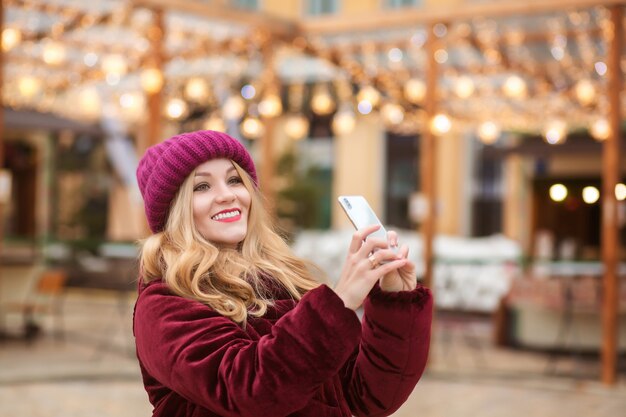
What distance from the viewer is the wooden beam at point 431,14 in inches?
306

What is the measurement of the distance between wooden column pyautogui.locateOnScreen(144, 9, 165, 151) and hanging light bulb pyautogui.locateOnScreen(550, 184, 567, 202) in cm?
867

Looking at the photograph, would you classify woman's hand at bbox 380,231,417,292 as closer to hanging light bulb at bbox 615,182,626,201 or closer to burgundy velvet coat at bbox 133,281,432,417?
burgundy velvet coat at bbox 133,281,432,417

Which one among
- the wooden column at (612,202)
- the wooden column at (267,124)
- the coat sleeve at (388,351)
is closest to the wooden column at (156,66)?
the wooden column at (267,124)

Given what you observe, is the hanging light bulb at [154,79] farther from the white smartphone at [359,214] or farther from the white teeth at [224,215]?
the white smartphone at [359,214]

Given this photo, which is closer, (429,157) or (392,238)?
(392,238)

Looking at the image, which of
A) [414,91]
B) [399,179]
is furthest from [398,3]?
[414,91]

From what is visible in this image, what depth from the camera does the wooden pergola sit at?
25.2 feet

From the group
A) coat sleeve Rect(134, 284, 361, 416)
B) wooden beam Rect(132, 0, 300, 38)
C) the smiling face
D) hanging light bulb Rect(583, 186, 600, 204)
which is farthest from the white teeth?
hanging light bulb Rect(583, 186, 600, 204)

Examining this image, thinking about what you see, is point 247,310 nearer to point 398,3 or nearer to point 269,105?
point 269,105

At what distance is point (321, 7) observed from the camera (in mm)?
20359

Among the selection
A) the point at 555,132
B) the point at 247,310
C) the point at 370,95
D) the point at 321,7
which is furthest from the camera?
the point at 321,7

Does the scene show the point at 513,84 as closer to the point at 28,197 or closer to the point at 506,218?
the point at 506,218

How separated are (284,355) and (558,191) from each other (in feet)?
48.8

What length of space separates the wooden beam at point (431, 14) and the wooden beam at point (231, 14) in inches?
7.3
